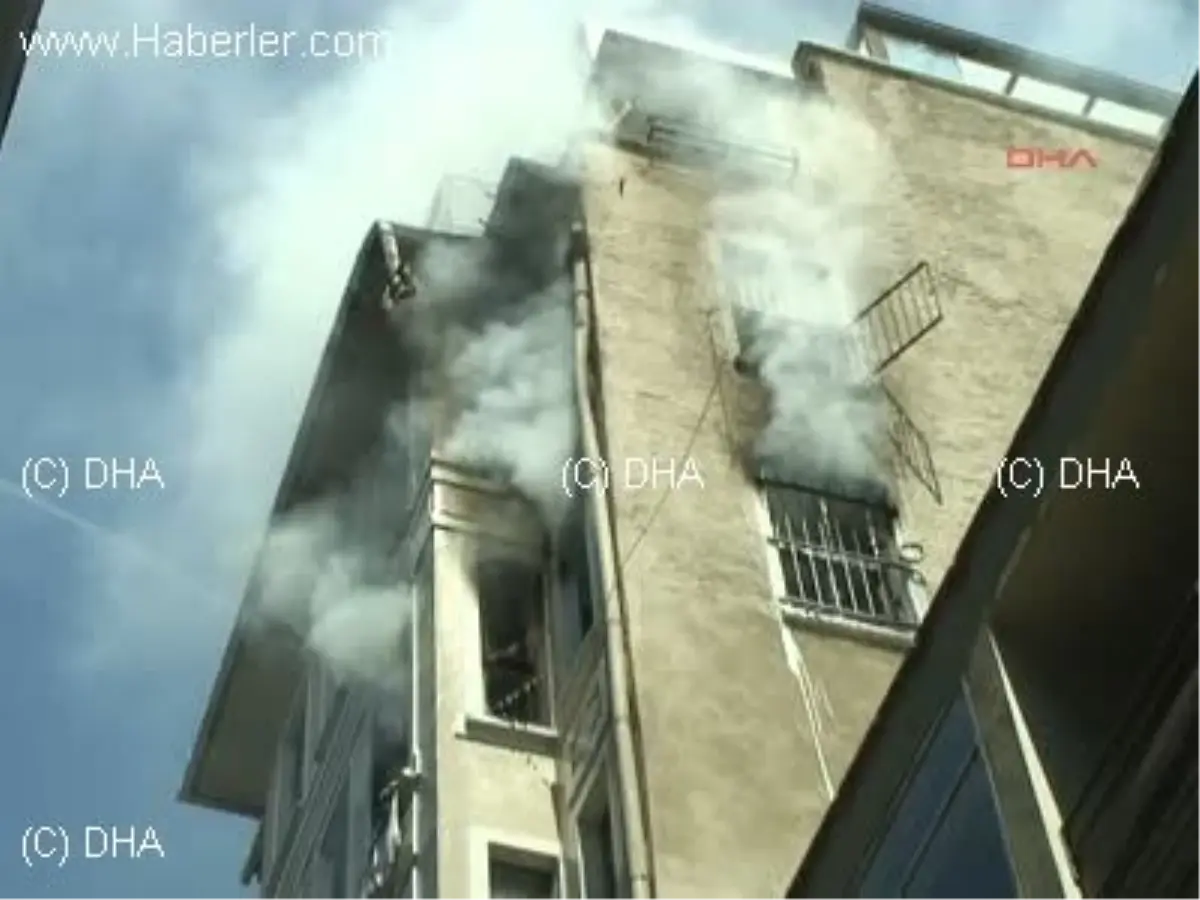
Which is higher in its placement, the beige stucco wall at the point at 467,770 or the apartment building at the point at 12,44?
the beige stucco wall at the point at 467,770

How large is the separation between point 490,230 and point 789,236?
269 cm

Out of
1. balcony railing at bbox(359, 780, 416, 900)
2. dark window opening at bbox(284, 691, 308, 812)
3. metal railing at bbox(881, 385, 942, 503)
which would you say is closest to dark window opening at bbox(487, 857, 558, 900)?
balcony railing at bbox(359, 780, 416, 900)

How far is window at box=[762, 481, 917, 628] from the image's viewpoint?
16.5m

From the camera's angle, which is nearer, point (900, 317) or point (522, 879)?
point (522, 879)

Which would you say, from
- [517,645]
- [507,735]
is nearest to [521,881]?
[507,735]

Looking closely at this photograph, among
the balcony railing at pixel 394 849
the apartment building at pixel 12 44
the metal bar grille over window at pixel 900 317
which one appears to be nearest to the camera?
the apartment building at pixel 12 44

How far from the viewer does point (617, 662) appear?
48.6 ft

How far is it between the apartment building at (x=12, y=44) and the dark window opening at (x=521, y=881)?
9.77 m

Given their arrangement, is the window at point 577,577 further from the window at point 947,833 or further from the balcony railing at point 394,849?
the window at point 947,833

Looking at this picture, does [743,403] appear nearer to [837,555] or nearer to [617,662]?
[837,555]

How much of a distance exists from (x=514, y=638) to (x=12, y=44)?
11647 millimetres

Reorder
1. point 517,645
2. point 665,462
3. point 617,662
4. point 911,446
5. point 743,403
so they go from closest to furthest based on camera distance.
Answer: point 617,662, point 665,462, point 517,645, point 743,403, point 911,446

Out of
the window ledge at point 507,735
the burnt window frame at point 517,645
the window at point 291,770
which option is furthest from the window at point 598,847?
the window at point 291,770

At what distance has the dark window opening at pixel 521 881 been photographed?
15047 millimetres
